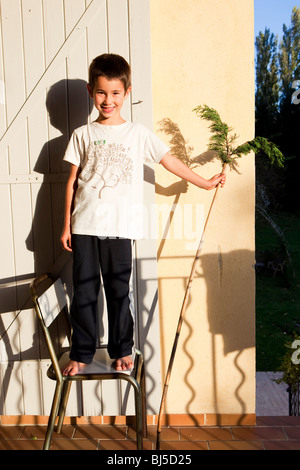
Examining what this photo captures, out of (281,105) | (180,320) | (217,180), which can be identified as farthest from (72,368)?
(281,105)

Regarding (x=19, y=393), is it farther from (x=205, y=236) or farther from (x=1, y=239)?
(x=205, y=236)

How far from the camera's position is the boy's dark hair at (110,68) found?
7.21ft

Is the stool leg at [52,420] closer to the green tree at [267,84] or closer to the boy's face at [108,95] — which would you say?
the boy's face at [108,95]

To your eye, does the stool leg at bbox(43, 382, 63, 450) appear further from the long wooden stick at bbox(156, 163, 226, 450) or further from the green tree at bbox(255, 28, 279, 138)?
the green tree at bbox(255, 28, 279, 138)

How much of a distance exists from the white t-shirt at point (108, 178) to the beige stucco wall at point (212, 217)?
0.36m

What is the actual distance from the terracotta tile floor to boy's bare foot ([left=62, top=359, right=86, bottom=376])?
1.82 feet

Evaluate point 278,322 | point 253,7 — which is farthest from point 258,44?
point 253,7

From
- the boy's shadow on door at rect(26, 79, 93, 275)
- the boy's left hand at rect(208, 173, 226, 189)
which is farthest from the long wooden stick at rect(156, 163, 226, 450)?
the boy's shadow on door at rect(26, 79, 93, 275)

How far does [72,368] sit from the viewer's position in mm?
2250

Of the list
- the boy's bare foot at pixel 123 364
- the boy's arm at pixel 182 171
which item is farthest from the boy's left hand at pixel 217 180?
the boy's bare foot at pixel 123 364

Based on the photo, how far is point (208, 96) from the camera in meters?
2.59

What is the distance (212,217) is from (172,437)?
46.0 inches
